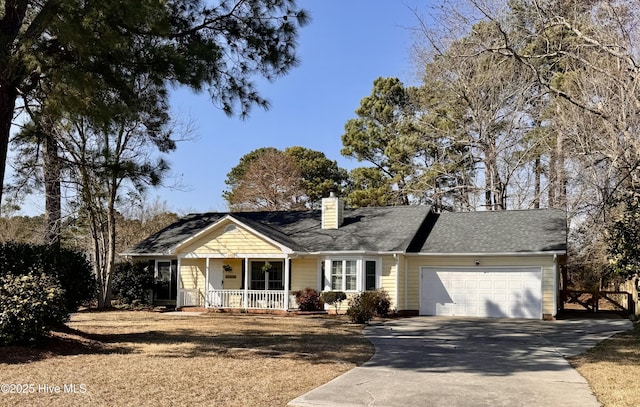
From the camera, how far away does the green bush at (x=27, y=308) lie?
10000 mm

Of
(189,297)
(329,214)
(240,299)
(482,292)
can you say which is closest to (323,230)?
(329,214)

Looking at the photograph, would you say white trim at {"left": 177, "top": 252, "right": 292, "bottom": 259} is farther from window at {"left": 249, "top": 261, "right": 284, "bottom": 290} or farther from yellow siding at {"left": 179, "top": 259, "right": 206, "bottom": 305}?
window at {"left": 249, "top": 261, "right": 284, "bottom": 290}

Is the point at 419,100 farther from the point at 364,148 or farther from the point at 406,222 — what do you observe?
the point at 406,222

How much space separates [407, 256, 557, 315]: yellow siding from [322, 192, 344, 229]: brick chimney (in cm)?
400

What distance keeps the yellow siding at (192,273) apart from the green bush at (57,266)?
31.5 feet

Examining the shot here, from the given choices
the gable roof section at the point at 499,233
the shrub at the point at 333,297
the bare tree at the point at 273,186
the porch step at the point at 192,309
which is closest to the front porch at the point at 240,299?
the porch step at the point at 192,309

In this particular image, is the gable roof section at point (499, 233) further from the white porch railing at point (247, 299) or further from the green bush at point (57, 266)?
the green bush at point (57, 266)

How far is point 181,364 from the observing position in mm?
9578

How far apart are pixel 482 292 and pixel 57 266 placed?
1436 centimetres

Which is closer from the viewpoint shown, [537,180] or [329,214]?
Result: [329,214]

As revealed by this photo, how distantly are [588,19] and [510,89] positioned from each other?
53.6 ft

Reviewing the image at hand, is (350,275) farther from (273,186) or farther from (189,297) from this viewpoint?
(273,186)

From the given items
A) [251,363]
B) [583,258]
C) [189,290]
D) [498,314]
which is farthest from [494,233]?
[251,363]

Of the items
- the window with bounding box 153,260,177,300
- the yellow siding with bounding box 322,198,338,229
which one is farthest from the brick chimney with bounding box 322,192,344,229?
the window with bounding box 153,260,177,300
